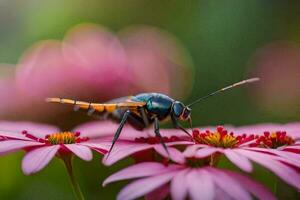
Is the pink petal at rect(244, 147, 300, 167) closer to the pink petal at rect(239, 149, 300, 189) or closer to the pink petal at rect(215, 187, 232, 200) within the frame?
the pink petal at rect(239, 149, 300, 189)

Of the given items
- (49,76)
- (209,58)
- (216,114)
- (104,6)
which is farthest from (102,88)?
(104,6)

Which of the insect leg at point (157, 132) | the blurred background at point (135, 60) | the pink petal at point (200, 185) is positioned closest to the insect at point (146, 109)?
the insect leg at point (157, 132)

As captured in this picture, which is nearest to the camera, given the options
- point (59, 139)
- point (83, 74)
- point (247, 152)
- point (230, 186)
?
point (230, 186)

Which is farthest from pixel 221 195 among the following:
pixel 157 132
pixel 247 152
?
pixel 157 132

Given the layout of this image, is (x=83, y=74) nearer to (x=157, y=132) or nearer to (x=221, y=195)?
(x=157, y=132)

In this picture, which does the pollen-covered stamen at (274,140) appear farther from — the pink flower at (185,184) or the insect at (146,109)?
the pink flower at (185,184)

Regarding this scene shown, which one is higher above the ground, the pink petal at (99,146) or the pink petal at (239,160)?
the pink petal at (99,146)

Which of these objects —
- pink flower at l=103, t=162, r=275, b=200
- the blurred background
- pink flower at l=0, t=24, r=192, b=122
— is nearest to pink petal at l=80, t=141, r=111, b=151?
pink flower at l=103, t=162, r=275, b=200
